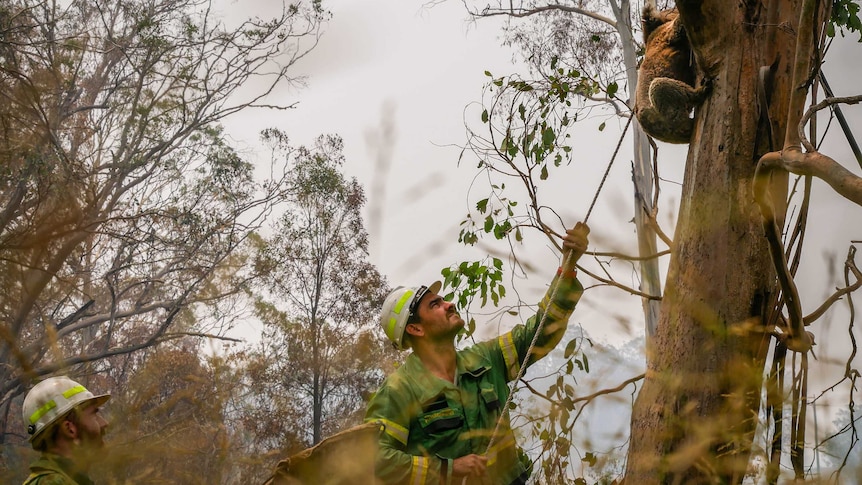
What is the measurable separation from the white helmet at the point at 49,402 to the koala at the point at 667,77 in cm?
246

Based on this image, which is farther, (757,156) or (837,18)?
(837,18)

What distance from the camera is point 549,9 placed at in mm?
12492

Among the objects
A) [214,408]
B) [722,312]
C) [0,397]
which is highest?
[0,397]

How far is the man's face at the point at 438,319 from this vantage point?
3.02 metres

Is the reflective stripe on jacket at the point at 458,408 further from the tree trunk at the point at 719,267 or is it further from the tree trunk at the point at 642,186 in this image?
the tree trunk at the point at 642,186

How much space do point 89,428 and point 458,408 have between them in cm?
136

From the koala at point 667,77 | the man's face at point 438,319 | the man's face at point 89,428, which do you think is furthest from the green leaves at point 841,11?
the man's face at point 89,428

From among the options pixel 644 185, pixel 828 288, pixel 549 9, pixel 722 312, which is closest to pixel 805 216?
pixel 722 312

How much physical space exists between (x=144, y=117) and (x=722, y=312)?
15.7m

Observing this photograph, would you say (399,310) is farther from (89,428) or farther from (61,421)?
(61,421)

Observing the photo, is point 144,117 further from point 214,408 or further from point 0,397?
point 214,408

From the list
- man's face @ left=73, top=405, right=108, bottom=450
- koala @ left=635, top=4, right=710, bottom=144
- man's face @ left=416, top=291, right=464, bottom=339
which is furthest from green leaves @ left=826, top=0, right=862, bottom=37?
man's face @ left=73, top=405, right=108, bottom=450

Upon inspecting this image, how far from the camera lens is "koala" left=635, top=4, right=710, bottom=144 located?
2.78 metres

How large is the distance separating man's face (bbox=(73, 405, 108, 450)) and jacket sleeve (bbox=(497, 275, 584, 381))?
1547 millimetres
